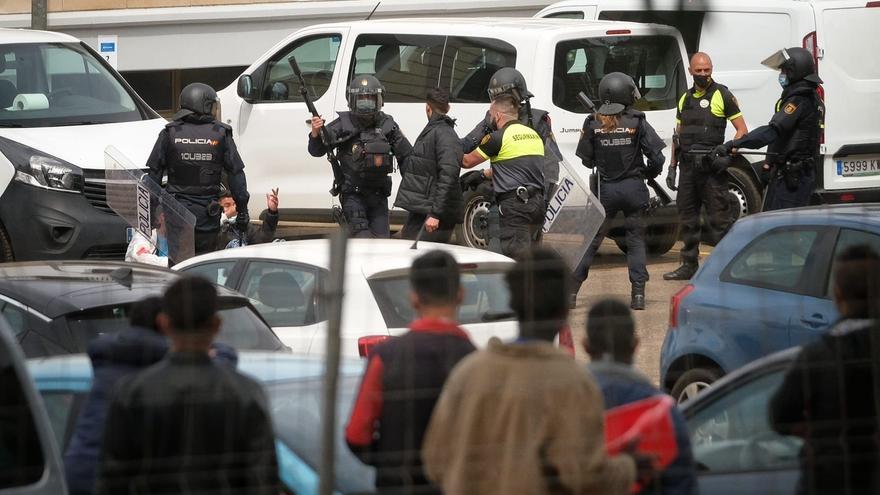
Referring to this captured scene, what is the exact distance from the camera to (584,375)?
3.65 meters

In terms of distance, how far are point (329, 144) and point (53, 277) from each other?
3920 mm

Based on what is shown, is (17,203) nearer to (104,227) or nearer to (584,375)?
(104,227)

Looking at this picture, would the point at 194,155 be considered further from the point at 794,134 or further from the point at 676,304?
the point at 794,134

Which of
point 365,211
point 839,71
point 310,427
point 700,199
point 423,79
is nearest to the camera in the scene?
point 310,427

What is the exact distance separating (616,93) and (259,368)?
20.5 feet

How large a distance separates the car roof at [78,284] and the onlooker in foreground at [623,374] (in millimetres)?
2301

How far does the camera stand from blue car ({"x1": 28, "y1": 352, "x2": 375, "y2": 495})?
14.9 feet

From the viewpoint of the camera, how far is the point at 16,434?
163 inches

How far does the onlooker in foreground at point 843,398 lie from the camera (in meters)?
4.30

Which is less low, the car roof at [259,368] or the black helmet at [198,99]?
the black helmet at [198,99]

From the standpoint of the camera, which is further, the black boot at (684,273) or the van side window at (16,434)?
the black boot at (684,273)

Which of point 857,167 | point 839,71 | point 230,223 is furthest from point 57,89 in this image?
→ point 857,167

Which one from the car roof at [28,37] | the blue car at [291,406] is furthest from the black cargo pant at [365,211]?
the blue car at [291,406]

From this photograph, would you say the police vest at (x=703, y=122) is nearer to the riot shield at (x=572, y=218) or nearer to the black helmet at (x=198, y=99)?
the riot shield at (x=572, y=218)
